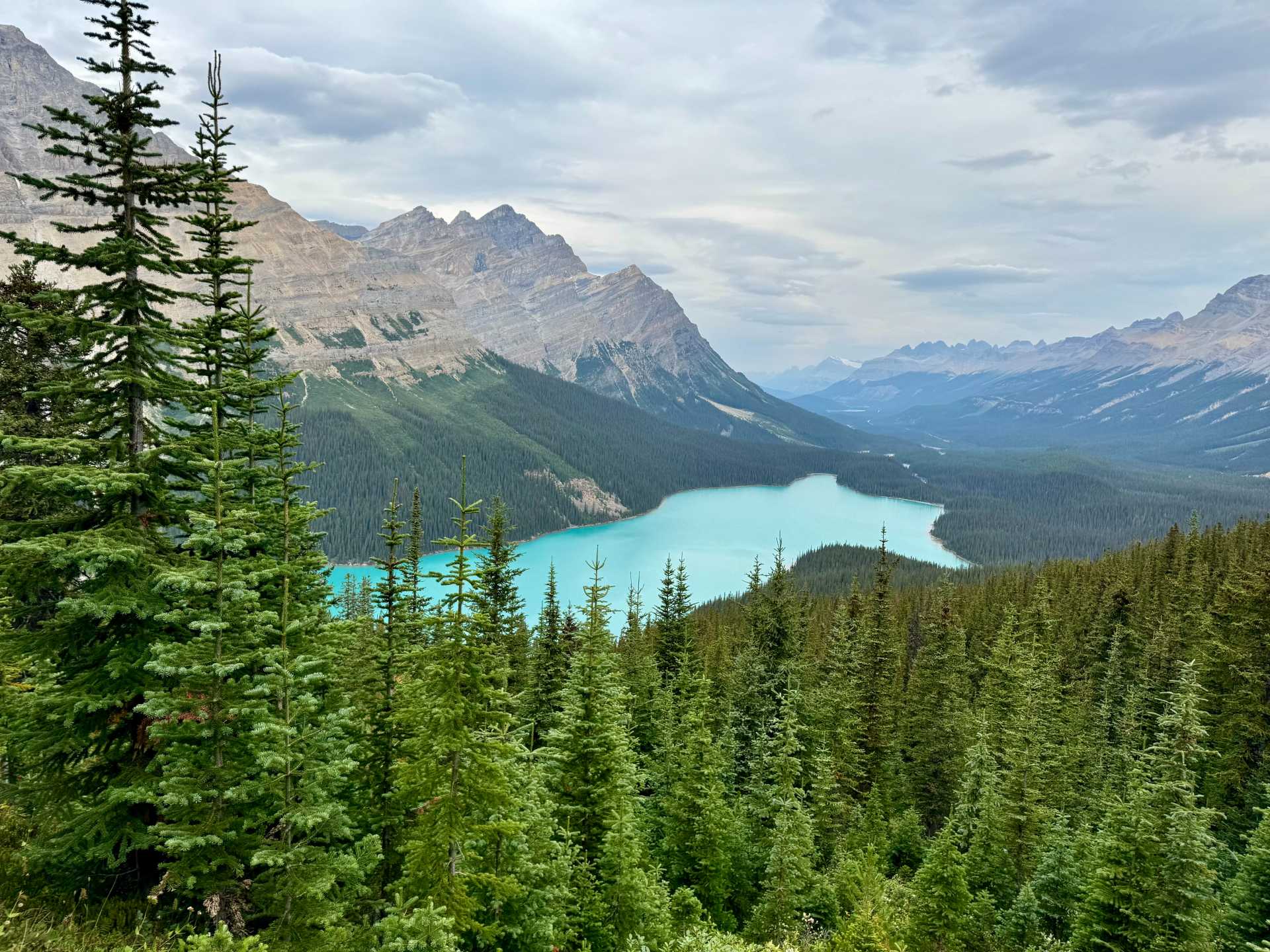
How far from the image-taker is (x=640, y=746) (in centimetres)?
3894

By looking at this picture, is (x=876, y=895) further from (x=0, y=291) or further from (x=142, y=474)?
(x=0, y=291)

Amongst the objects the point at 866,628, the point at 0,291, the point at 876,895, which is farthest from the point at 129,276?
the point at 866,628

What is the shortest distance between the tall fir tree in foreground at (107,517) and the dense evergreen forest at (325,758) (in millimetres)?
78

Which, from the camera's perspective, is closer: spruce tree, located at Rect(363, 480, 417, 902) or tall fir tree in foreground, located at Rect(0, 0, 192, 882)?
tall fir tree in foreground, located at Rect(0, 0, 192, 882)

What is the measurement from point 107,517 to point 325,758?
21.5 ft

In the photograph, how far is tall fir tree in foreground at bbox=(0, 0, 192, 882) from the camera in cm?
1162

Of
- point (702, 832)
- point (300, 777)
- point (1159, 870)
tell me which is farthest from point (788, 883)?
point (300, 777)

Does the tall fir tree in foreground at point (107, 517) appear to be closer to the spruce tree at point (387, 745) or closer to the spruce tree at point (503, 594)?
the spruce tree at point (387, 745)

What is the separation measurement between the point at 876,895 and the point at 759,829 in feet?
24.5

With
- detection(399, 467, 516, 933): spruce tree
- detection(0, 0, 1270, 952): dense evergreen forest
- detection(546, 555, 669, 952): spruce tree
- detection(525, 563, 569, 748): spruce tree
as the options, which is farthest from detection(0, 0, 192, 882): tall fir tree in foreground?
detection(525, 563, 569, 748): spruce tree

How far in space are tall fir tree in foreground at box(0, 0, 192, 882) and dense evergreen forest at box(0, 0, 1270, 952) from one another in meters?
0.08

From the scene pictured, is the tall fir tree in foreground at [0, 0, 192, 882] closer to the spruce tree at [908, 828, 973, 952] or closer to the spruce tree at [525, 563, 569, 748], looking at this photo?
the spruce tree at [525, 563, 569, 748]

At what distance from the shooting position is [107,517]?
13.3 m

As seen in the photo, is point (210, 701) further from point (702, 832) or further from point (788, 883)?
point (788, 883)
